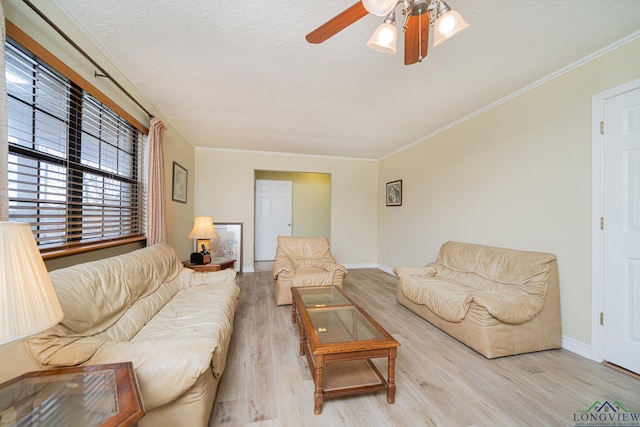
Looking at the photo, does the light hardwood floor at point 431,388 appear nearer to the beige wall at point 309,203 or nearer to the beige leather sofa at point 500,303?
the beige leather sofa at point 500,303

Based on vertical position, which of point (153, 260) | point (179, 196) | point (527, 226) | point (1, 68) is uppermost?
point (1, 68)

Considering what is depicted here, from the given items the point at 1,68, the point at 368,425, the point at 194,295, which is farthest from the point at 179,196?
the point at 368,425

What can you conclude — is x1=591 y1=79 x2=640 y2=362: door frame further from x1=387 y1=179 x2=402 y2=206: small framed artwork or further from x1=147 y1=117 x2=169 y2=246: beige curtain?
x1=147 y1=117 x2=169 y2=246: beige curtain

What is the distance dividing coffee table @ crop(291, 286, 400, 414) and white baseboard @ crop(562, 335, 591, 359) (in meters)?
1.73

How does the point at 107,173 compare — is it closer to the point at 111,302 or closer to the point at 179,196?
the point at 111,302

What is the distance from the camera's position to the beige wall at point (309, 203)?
6.27 metres

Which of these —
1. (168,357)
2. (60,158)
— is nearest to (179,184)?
(60,158)

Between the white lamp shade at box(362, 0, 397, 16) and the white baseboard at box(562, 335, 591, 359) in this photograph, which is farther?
the white baseboard at box(562, 335, 591, 359)

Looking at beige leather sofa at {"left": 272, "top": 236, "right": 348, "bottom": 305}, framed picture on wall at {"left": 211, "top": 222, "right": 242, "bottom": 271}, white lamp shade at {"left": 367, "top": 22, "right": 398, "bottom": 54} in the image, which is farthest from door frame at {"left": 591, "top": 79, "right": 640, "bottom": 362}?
framed picture on wall at {"left": 211, "top": 222, "right": 242, "bottom": 271}

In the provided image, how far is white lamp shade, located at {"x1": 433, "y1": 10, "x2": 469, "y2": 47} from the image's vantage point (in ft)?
3.67

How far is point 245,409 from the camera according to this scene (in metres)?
1.42

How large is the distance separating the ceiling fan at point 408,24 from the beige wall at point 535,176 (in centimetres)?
171

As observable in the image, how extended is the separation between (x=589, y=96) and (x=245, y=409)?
3409 mm

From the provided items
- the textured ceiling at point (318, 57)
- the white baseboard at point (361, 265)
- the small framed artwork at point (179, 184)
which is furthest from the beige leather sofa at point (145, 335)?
the white baseboard at point (361, 265)
